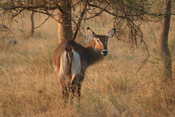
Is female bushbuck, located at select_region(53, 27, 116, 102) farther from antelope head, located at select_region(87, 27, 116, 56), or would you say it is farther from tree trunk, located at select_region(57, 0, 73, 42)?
tree trunk, located at select_region(57, 0, 73, 42)

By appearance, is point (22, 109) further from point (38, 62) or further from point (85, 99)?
point (38, 62)

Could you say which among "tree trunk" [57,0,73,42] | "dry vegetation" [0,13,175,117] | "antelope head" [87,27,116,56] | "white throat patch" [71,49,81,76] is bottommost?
"dry vegetation" [0,13,175,117]

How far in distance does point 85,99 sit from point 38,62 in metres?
3.57

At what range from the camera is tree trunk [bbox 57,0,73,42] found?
637 centimetres

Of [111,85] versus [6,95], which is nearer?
[6,95]

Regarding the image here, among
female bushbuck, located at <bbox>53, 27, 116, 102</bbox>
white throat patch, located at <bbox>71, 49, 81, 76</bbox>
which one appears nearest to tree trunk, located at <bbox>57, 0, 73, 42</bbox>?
female bushbuck, located at <bbox>53, 27, 116, 102</bbox>

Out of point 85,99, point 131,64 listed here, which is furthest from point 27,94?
point 131,64

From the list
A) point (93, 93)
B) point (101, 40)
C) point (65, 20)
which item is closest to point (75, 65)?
point (101, 40)

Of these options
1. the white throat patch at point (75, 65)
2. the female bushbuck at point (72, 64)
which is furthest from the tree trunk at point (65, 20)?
the white throat patch at point (75, 65)

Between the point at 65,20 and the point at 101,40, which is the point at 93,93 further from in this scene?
the point at 65,20

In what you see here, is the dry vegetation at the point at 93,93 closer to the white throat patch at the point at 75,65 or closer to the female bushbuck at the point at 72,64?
the female bushbuck at the point at 72,64

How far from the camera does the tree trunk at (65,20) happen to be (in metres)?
6.37

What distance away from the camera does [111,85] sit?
7559 mm

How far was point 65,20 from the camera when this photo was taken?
6840 mm
